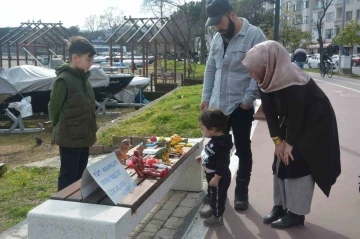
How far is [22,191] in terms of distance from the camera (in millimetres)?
5504

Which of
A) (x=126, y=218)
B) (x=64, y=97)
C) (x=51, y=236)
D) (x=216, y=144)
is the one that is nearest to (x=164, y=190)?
(x=216, y=144)

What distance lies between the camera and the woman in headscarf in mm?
3180

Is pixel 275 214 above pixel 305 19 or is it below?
below

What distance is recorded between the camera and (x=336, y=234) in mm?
3539

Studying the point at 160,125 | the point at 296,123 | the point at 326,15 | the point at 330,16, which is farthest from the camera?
the point at 326,15

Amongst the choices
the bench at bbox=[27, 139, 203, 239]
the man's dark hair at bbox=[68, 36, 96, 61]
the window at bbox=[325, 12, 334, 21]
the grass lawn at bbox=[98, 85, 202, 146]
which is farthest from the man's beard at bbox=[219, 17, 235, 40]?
the window at bbox=[325, 12, 334, 21]

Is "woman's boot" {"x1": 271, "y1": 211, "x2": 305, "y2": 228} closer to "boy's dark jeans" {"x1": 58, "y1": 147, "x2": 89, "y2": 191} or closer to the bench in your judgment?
the bench

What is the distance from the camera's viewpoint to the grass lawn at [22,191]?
4.60 metres

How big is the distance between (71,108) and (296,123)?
2.05m

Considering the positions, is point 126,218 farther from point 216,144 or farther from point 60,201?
point 216,144

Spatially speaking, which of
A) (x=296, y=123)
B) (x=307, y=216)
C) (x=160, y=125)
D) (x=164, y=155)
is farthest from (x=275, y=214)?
(x=160, y=125)

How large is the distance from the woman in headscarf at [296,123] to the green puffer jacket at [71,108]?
1643 mm

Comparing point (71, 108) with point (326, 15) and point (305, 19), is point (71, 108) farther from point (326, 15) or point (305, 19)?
point (305, 19)

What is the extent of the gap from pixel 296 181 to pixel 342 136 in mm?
4494
